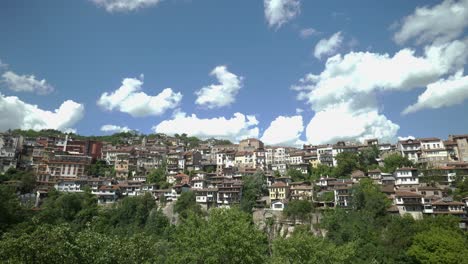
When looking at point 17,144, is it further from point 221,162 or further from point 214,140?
point 214,140

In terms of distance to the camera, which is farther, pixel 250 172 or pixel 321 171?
pixel 250 172

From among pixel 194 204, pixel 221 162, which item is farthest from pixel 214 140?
pixel 194 204

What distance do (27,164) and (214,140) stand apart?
228 ft

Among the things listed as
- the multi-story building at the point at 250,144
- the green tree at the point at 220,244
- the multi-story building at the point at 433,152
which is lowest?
the green tree at the point at 220,244

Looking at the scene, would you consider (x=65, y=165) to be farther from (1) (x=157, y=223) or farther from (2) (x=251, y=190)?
(2) (x=251, y=190)

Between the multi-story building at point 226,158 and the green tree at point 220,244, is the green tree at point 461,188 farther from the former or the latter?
the multi-story building at point 226,158

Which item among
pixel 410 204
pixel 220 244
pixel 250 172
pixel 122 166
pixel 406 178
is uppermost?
pixel 122 166

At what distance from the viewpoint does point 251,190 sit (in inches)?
2206

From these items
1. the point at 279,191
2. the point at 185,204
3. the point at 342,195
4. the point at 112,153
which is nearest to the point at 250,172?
the point at 279,191

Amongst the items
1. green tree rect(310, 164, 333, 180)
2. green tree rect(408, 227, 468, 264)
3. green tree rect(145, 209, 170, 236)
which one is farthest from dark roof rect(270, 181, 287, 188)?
green tree rect(408, 227, 468, 264)

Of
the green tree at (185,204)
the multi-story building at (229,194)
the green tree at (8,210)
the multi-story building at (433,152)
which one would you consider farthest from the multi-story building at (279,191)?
the green tree at (8,210)

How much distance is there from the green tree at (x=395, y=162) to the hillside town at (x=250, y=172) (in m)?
0.56

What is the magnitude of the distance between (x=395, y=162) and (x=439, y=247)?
92.4 ft

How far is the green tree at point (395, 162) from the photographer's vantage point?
56344 mm
